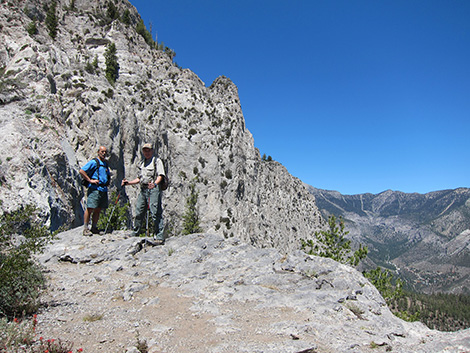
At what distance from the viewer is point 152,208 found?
11.1 metres

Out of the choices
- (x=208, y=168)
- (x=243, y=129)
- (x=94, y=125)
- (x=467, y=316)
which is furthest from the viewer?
(x=467, y=316)

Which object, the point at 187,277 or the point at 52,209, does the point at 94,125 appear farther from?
the point at 187,277

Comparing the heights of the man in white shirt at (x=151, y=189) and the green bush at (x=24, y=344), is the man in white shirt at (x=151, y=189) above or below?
above

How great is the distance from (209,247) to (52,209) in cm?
791

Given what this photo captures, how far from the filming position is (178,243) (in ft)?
36.7

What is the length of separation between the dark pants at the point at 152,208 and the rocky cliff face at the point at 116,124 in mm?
4311

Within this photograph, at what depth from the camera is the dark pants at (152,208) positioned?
11.1 meters

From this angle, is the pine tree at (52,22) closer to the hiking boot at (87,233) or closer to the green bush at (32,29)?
the green bush at (32,29)

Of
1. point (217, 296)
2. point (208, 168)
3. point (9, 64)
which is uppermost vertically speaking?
point (9, 64)

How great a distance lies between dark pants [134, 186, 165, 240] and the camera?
36.4 ft

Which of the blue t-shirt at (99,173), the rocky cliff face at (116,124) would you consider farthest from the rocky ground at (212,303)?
the rocky cliff face at (116,124)

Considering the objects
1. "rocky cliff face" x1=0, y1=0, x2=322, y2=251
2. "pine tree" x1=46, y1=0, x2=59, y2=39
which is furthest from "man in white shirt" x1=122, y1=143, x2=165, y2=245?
"pine tree" x1=46, y1=0, x2=59, y2=39

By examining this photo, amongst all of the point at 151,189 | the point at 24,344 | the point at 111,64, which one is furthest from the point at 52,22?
the point at 24,344

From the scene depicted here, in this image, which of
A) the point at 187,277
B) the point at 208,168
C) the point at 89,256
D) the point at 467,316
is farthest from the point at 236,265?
the point at 467,316
